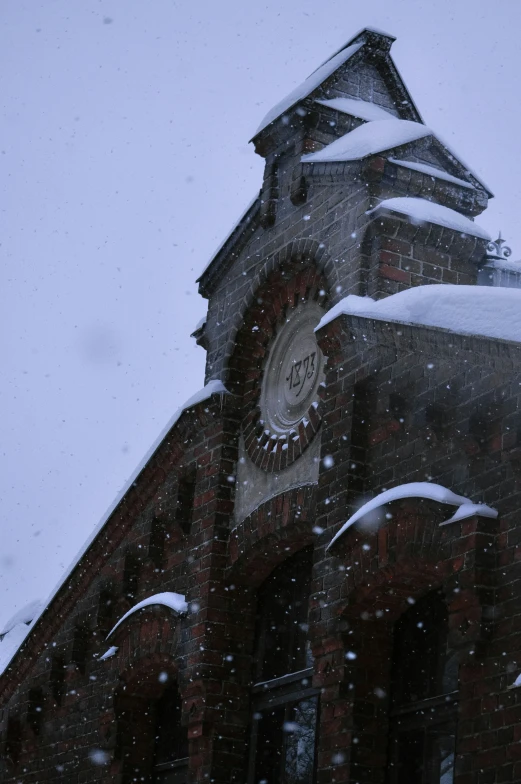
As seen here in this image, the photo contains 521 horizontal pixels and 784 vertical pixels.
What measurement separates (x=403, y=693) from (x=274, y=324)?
4.09 m

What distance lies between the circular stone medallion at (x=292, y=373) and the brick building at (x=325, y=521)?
1.1 inches

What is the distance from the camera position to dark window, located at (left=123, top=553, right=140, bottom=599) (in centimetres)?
1298

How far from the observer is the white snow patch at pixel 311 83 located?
38.6 feet

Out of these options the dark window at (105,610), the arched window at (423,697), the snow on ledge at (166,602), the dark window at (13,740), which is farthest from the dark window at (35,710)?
the arched window at (423,697)

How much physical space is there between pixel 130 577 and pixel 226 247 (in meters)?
3.55

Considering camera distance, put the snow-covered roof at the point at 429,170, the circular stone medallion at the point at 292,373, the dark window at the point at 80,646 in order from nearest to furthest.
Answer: the snow-covered roof at the point at 429,170
the circular stone medallion at the point at 292,373
the dark window at the point at 80,646

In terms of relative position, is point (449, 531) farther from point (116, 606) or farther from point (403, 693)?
point (116, 606)

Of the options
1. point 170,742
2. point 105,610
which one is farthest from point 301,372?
point 170,742

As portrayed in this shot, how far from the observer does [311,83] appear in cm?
1183

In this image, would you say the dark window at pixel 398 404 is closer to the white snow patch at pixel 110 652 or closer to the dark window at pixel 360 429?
the dark window at pixel 360 429

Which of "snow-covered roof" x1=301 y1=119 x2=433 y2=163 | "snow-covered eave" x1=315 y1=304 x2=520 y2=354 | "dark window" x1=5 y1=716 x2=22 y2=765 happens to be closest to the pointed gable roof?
"snow-covered roof" x1=301 y1=119 x2=433 y2=163

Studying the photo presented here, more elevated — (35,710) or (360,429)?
(360,429)

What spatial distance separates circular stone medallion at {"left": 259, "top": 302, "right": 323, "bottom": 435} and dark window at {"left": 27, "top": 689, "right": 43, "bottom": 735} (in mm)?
4789

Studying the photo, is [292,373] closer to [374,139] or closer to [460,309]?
[374,139]
